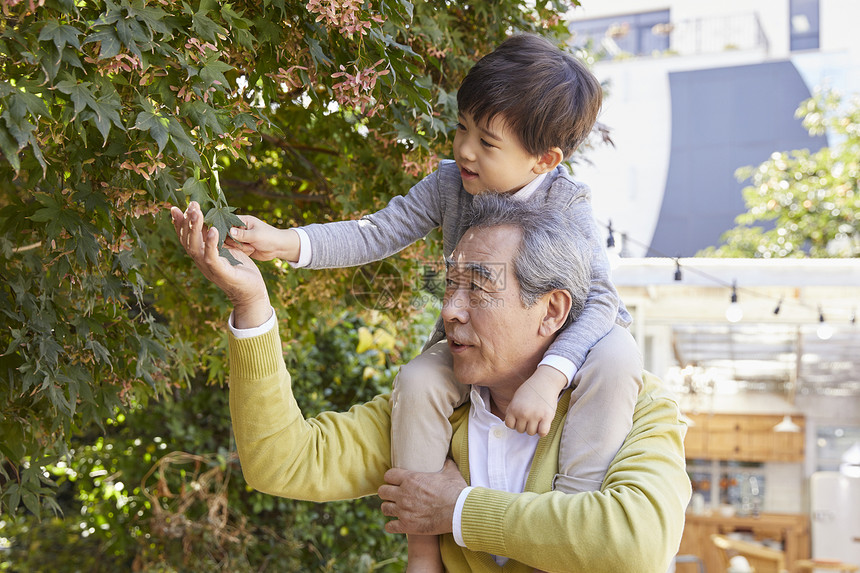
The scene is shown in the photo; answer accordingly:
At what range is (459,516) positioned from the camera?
4.51 ft

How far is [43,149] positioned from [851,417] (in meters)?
12.4

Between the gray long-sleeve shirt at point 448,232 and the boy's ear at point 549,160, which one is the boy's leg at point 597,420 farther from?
the boy's ear at point 549,160

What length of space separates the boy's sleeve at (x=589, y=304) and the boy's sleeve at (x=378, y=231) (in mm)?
281

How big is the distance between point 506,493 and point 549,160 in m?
0.68

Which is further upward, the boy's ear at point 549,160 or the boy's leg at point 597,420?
the boy's ear at point 549,160

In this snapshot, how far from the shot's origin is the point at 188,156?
4.08ft

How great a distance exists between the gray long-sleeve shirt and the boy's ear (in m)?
0.03

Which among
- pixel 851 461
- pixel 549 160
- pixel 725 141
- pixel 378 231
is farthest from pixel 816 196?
pixel 378 231

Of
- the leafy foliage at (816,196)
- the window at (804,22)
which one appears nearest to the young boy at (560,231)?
the leafy foliage at (816,196)

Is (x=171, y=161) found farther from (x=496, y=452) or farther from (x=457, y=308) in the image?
(x=496, y=452)

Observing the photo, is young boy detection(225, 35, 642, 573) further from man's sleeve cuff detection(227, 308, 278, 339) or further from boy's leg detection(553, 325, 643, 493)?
man's sleeve cuff detection(227, 308, 278, 339)

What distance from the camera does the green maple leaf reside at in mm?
1273

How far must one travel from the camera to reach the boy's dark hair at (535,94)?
63.8 inches

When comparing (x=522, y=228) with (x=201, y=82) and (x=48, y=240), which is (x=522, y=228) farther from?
(x=48, y=240)
